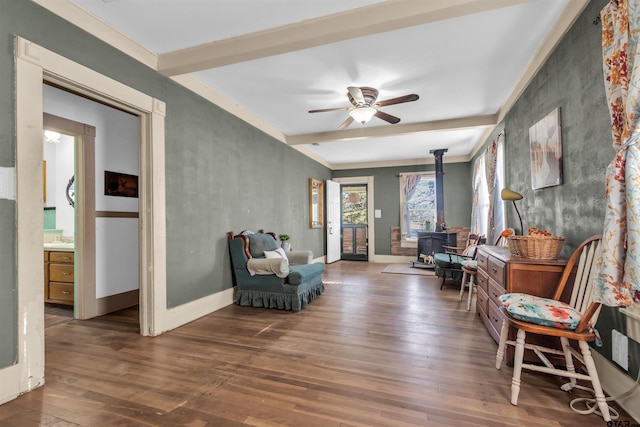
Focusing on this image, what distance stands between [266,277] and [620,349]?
3094 mm

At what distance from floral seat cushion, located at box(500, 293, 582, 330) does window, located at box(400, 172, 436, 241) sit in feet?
18.9

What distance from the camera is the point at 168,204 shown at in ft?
9.93

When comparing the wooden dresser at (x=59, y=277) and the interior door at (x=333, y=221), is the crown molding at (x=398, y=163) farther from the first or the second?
the wooden dresser at (x=59, y=277)

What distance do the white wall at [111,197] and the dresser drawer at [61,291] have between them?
18.9 inches

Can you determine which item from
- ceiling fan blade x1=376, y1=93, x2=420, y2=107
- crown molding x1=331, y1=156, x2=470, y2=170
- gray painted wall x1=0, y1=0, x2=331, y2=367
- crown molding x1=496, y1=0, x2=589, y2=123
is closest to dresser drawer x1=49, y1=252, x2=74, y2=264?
gray painted wall x1=0, y1=0, x2=331, y2=367

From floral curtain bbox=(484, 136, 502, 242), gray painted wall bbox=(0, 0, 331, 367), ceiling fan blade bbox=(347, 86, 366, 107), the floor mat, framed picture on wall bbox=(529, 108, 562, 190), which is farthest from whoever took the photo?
the floor mat

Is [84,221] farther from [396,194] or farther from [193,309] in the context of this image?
[396,194]

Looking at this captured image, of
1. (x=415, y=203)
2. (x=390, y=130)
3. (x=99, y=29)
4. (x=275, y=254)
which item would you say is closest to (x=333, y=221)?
(x=415, y=203)

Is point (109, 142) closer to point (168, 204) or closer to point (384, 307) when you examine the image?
point (168, 204)

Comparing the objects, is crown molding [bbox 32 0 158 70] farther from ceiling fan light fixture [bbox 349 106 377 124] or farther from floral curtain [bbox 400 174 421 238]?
floral curtain [bbox 400 174 421 238]

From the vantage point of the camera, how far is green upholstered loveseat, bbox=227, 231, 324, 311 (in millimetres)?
3594

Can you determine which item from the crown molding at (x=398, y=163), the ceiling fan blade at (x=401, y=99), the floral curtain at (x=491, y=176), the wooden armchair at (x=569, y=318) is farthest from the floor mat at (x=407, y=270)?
the wooden armchair at (x=569, y=318)

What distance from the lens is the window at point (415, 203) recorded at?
7555 millimetres

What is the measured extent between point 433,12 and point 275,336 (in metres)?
2.88
